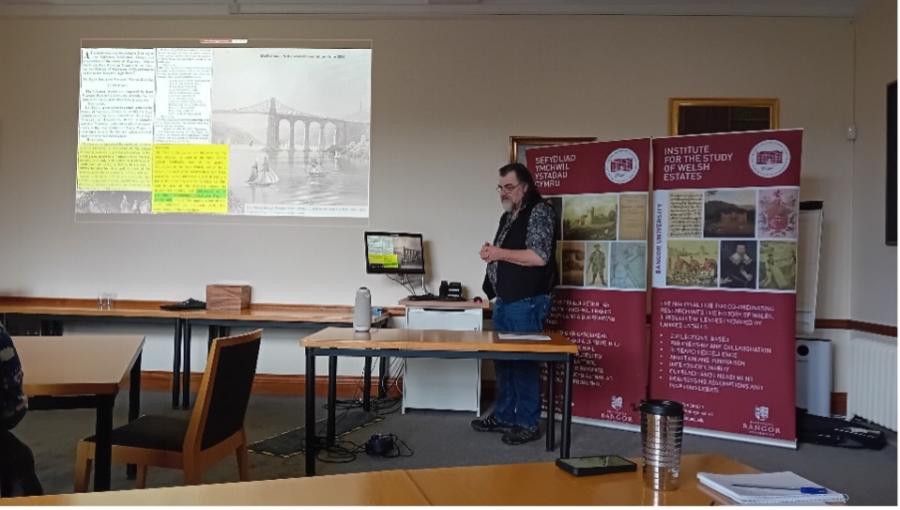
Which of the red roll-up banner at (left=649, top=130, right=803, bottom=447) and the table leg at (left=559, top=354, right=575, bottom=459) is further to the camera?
the red roll-up banner at (left=649, top=130, right=803, bottom=447)

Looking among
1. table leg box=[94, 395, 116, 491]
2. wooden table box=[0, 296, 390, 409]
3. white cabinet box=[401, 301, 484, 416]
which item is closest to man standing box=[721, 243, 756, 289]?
white cabinet box=[401, 301, 484, 416]

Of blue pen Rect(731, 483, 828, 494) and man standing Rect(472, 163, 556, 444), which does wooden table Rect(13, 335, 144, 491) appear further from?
man standing Rect(472, 163, 556, 444)

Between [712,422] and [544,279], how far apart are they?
→ 4.35ft

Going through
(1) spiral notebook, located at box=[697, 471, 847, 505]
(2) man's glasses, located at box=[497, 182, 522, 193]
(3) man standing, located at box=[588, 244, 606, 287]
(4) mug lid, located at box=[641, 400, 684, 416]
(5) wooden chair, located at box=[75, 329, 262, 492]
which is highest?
(2) man's glasses, located at box=[497, 182, 522, 193]

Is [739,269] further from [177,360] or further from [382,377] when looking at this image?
[177,360]

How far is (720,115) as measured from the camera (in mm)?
4922

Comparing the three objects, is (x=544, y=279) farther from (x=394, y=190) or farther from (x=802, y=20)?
(x=802, y=20)

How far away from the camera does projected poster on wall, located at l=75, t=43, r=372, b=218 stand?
16.6 ft

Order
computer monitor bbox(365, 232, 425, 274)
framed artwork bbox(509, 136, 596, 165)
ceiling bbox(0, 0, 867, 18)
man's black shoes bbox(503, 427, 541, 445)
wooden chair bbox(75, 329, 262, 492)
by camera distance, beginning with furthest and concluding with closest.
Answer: framed artwork bbox(509, 136, 596, 165) → ceiling bbox(0, 0, 867, 18) → computer monitor bbox(365, 232, 425, 274) → man's black shoes bbox(503, 427, 541, 445) → wooden chair bbox(75, 329, 262, 492)

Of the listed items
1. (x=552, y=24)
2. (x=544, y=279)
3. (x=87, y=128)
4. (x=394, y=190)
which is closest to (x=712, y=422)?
(x=544, y=279)

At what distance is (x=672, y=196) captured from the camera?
162 inches

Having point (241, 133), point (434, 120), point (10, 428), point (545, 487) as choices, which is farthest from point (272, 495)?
point (241, 133)

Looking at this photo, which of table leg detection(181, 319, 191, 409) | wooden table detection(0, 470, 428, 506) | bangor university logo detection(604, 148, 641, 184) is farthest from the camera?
table leg detection(181, 319, 191, 409)

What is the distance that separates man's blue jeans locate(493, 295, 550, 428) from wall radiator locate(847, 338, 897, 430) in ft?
7.12
